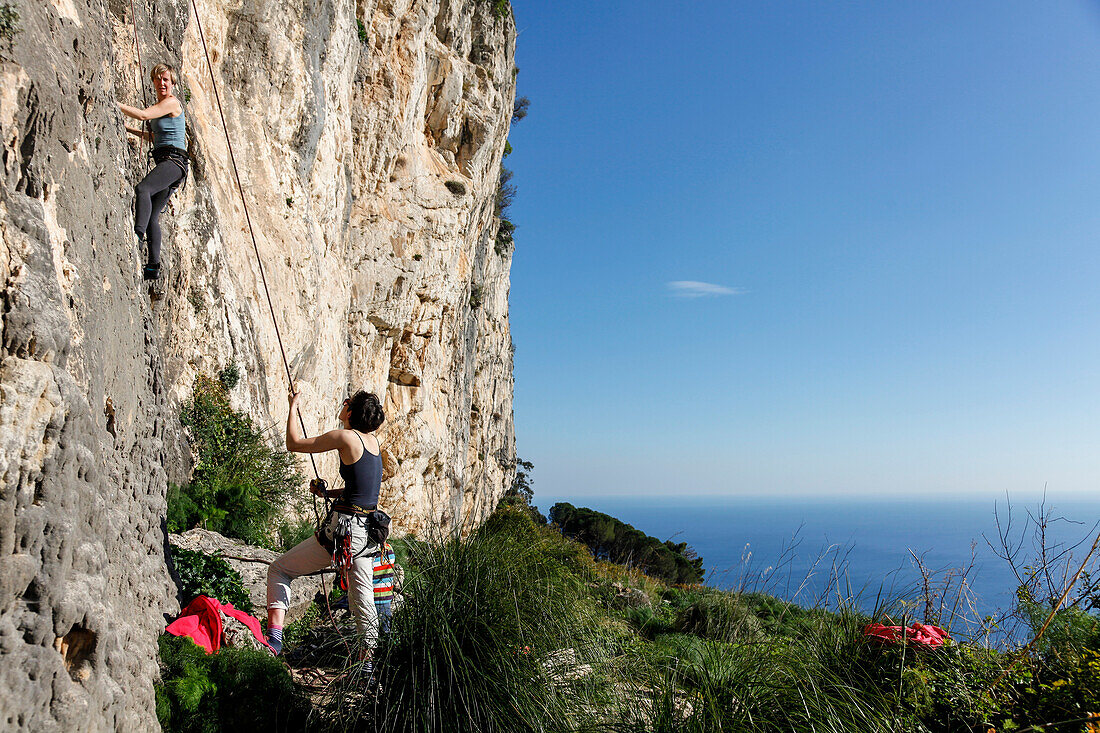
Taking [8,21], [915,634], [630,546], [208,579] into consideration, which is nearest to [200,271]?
[208,579]

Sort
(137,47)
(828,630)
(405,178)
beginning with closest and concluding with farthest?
(828,630)
(137,47)
(405,178)

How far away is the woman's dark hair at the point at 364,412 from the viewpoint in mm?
4039

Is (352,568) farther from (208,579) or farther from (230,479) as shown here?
(230,479)

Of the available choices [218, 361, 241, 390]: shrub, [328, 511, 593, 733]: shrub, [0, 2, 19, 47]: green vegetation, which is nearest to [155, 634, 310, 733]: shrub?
[328, 511, 593, 733]: shrub

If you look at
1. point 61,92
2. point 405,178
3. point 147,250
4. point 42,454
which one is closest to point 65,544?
point 42,454

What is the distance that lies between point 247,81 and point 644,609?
9651 mm

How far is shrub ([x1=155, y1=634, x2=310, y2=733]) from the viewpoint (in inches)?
124

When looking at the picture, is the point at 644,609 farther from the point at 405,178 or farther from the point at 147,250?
the point at 405,178

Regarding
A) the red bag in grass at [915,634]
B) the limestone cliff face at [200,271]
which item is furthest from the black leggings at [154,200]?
the red bag in grass at [915,634]

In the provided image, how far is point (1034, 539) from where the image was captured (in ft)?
12.5

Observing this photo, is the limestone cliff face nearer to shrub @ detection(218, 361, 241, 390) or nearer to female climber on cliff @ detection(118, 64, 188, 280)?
shrub @ detection(218, 361, 241, 390)

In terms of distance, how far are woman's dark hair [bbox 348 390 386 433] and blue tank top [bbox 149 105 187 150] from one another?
3.17 m

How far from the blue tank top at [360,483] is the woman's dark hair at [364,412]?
0.08 metres

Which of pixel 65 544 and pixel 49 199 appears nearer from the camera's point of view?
pixel 65 544
